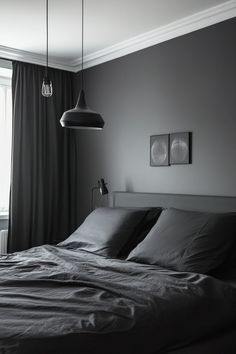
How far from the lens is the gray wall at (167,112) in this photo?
3.46 meters

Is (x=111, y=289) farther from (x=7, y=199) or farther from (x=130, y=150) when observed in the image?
(x=7, y=199)

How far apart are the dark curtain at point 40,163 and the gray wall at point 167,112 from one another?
0.56 ft

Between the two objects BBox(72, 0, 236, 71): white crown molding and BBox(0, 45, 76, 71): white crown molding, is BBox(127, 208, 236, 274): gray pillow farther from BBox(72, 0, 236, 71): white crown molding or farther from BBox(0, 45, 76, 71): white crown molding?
BBox(0, 45, 76, 71): white crown molding

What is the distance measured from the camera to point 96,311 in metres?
1.95

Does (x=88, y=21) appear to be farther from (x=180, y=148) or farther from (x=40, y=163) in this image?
(x=40, y=163)

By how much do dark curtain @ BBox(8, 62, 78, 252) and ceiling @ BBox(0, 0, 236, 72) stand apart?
1.34 feet

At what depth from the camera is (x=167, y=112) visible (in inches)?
155

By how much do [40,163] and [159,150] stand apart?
58.1 inches

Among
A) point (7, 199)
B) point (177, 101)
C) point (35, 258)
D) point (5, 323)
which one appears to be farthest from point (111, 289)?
point (7, 199)

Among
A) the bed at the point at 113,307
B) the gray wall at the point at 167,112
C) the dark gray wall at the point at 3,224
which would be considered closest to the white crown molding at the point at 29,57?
the gray wall at the point at 167,112

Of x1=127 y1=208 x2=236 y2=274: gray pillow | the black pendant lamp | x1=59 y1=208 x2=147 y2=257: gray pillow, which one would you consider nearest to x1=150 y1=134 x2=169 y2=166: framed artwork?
x1=59 y1=208 x2=147 y2=257: gray pillow

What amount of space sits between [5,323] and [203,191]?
7.29 feet

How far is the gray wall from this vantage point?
3.46 metres

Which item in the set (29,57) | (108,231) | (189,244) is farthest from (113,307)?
(29,57)
